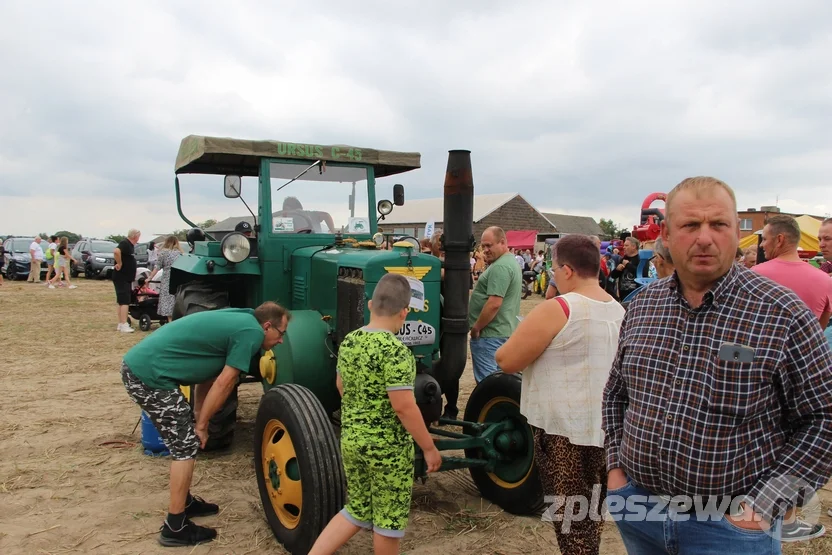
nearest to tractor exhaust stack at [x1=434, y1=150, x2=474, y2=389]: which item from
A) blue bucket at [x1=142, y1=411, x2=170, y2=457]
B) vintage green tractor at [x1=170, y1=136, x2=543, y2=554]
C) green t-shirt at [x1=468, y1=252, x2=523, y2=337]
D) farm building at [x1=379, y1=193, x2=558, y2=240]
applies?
vintage green tractor at [x1=170, y1=136, x2=543, y2=554]

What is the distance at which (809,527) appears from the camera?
3.42m

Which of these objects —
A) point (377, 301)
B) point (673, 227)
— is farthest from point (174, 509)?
point (673, 227)

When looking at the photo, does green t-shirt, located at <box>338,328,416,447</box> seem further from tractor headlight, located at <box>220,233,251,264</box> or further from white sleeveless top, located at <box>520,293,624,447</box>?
tractor headlight, located at <box>220,233,251,264</box>

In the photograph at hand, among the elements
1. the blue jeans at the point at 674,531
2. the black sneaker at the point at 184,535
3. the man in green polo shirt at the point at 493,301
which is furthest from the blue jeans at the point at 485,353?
the blue jeans at the point at 674,531

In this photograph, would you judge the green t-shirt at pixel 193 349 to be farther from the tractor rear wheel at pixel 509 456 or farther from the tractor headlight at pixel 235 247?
the tractor rear wheel at pixel 509 456

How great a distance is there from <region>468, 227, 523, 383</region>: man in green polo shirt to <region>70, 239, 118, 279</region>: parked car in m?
20.4

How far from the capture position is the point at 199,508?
3.60 m

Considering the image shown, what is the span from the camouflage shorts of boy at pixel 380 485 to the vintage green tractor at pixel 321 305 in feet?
1.11

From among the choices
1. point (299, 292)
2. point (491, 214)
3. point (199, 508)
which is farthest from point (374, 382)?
point (491, 214)

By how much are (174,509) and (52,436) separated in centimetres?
239

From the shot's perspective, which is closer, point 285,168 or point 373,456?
point 373,456

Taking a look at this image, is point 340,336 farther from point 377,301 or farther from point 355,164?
point 355,164

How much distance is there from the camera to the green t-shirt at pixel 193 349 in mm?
3307

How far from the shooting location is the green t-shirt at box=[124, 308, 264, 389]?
3307mm
